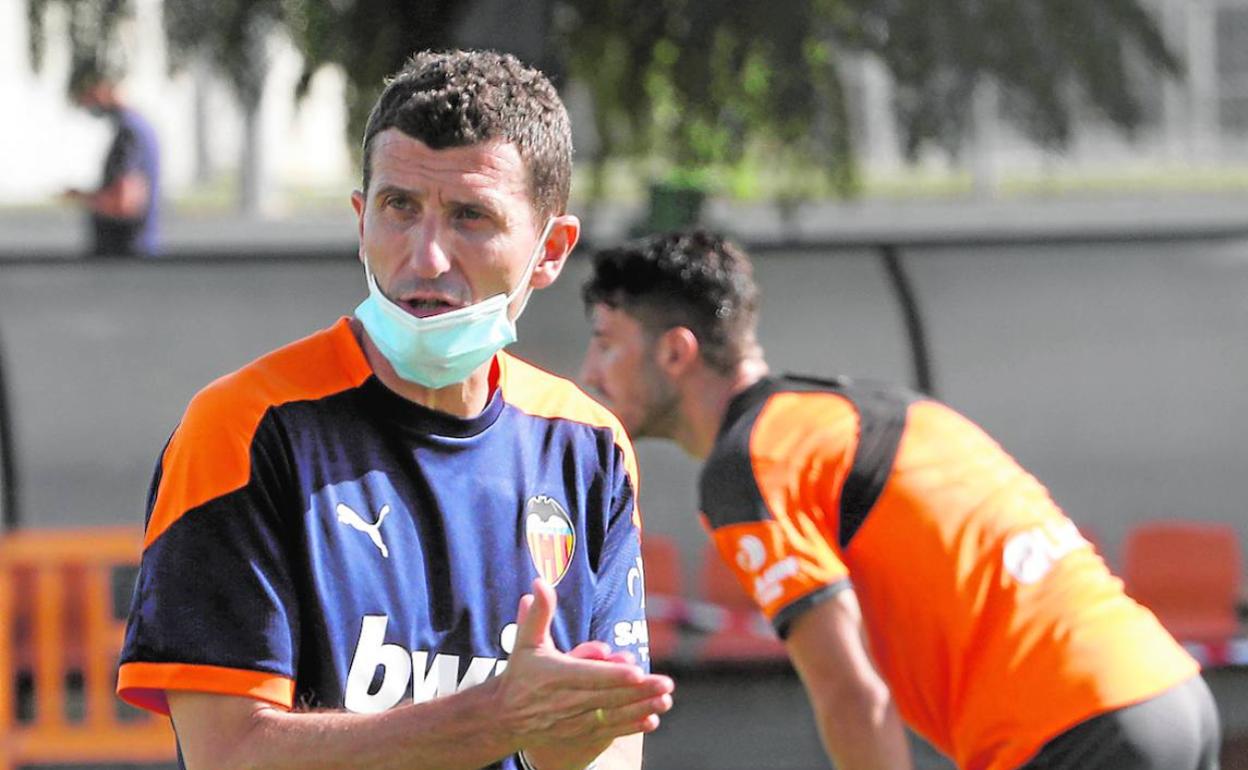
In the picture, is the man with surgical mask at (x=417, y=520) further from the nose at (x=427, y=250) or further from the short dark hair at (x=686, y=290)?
the short dark hair at (x=686, y=290)

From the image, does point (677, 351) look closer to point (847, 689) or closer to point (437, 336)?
point (847, 689)

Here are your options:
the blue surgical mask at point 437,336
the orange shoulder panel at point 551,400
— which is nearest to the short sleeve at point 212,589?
the blue surgical mask at point 437,336

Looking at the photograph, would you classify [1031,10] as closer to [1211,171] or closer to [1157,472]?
[1157,472]

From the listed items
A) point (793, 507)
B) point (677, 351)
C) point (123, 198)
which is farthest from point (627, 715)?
point (123, 198)

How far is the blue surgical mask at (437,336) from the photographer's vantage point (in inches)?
93.1

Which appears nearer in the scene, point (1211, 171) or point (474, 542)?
point (474, 542)

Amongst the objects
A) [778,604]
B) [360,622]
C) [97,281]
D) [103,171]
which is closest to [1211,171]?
[103,171]

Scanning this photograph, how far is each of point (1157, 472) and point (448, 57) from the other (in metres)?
6.03

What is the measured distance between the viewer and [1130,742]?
3.52m

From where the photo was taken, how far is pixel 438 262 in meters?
2.36

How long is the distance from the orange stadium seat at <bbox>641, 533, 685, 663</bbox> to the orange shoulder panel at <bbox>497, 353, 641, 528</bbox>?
5053mm

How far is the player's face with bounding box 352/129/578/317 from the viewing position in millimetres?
2348

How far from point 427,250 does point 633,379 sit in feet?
6.60

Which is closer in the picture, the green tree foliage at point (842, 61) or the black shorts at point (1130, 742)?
the black shorts at point (1130, 742)
